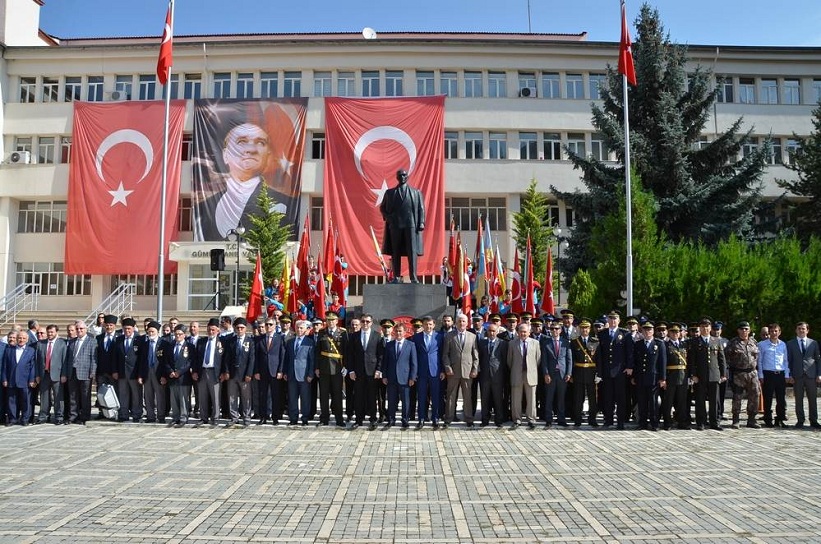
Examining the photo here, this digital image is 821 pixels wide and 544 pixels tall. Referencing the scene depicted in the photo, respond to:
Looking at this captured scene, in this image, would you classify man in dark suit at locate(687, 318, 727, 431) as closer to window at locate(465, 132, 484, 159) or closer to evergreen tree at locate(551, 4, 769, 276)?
evergreen tree at locate(551, 4, 769, 276)

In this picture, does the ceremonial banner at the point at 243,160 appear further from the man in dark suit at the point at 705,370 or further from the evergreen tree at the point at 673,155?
the man in dark suit at the point at 705,370

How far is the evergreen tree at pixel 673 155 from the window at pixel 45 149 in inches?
1115

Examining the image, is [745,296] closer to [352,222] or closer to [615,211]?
[615,211]

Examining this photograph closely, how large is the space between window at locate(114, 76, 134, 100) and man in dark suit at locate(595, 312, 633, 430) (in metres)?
33.2

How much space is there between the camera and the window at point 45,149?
3525 cm

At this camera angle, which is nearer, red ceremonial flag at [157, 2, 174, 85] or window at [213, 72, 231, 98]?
red ceremonial flag at [157, 2, 174, 85]

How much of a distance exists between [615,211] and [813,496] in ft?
59.0

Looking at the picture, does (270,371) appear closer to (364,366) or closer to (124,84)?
(364,366)

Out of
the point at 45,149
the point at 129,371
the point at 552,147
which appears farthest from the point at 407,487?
the point at 45,149

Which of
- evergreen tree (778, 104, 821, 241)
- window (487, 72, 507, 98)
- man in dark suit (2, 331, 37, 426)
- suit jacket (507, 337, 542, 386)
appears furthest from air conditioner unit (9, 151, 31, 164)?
evergreen tree (778, 104, 821, 241)

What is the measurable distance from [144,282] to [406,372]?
28597mm

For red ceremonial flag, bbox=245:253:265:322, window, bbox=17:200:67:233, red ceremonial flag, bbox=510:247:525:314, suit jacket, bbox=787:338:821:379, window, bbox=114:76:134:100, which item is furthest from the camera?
window, bbox=114:76:134:100

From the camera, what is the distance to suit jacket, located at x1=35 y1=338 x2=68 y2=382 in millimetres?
10641

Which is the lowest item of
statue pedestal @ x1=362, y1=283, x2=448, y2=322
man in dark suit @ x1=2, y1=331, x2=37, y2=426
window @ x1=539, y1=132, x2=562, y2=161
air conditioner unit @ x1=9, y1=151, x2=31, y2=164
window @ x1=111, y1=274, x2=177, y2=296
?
man in dark suit @ x1=2, y1=331, x2=37, y2=426
